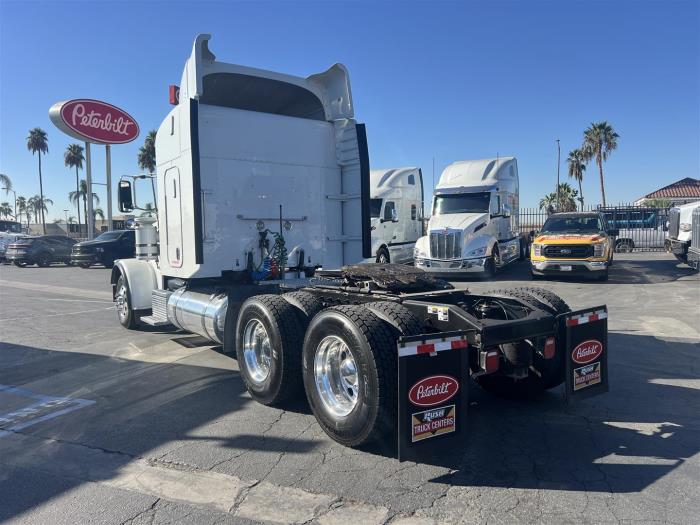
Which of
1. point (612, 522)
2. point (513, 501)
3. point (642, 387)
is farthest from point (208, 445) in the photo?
point (642, 387)

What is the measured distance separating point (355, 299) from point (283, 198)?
115 inches

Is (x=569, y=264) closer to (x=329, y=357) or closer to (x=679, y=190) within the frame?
(x=329, y=357)

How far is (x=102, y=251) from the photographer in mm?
24078

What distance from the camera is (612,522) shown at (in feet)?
10.1

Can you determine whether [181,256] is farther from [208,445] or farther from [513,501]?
[513,501]

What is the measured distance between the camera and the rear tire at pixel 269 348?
4.98 meters

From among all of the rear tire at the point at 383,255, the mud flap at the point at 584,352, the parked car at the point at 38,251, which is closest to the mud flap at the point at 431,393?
the mud flap at the point at 584,352

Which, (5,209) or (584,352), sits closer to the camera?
(584,352)

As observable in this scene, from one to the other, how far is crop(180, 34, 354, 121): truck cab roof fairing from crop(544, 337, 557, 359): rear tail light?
4.52m

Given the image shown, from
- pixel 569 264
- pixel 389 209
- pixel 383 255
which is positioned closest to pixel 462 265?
pixel 569 264

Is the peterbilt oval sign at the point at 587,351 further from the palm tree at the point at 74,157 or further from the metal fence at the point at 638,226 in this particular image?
the palm tree at the point at 74,157

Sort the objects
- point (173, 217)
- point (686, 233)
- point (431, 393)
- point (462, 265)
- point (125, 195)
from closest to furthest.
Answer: point (431, 393)
point (173, 217)
point (125, 195)
point (462, 265)
point (686, 233)

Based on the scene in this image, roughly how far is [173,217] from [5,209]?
15157cm

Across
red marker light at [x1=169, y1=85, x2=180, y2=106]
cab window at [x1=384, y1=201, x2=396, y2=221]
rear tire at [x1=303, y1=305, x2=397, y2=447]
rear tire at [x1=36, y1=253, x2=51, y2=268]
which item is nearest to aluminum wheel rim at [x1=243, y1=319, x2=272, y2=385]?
rear tire at [x1=303, y1=305, x2=397, y2=447]
